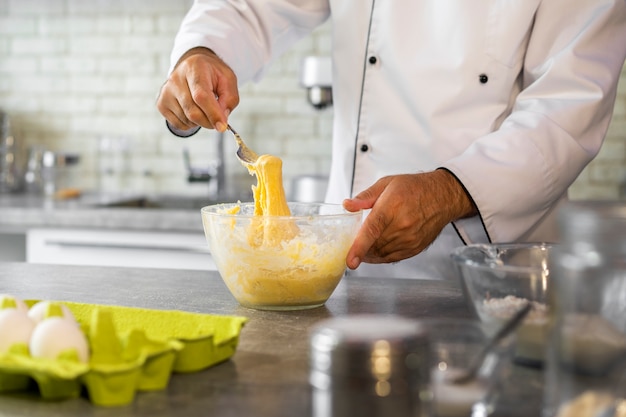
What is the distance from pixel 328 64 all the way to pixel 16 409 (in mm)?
2129

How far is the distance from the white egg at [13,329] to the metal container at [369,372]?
13.7 inches

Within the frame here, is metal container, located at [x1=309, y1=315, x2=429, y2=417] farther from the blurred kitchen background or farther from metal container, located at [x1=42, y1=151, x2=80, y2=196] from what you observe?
metal container, located at [x1=42, y1=151, x2=80, y2=196]

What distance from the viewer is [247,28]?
188 cm

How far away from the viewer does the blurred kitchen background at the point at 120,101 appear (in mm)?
3160

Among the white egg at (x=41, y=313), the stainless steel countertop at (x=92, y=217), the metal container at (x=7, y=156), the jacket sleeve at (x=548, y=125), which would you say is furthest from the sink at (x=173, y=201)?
the white egg at (x=41, y=313)

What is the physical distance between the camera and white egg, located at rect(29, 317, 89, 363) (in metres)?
0.82

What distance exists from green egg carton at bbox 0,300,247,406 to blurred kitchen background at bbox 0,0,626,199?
2.27 m

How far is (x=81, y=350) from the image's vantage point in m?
0.82

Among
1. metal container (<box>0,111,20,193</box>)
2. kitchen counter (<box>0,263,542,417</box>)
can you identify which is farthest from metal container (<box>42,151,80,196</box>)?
kitchen counter (<box>0,263,542,417</box>)

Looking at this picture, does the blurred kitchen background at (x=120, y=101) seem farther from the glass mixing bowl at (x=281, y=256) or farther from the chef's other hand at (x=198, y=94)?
the glass mixing bowl at (x=281, y=256)

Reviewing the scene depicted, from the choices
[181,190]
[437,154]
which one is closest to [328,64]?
[181,190]

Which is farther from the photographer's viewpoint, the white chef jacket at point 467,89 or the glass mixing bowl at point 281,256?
the white chef jacket at point 467,89

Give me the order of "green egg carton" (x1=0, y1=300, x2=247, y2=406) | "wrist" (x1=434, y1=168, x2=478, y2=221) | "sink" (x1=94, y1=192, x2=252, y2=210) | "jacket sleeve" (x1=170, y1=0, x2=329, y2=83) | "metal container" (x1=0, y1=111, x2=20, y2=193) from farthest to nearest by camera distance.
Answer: "metal container" (x1=0, y1=111, x2=20, y2=193) < "sink" (x1=94, y1=192, x2=252, y2=210) < "jacket sleeve" (x1=170, y1=0, x2=329, y2=83) < "wrist" (x1=434, y1=168, x2=478, y2=221) < "green egg carton" (x1=0, y1=300, x2=247, y2=406)

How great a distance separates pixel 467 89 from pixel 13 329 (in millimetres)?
1095
